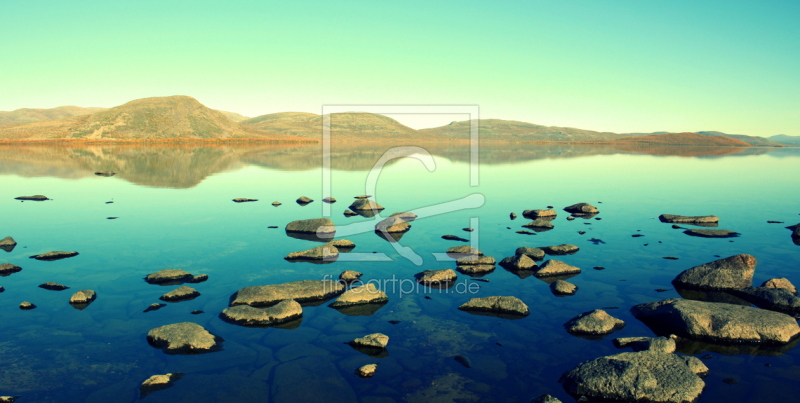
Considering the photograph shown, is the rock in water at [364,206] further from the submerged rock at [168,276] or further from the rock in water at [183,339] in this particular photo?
the rock in water at [183,339]

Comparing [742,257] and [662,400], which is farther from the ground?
[742,257]

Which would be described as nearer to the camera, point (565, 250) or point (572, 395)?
point (572, 395)

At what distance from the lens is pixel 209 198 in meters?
30.6

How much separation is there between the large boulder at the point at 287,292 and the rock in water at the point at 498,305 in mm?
3768

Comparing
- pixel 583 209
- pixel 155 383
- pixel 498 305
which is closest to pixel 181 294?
pixel 155 383

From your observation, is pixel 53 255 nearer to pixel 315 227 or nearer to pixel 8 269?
pixel 8 269

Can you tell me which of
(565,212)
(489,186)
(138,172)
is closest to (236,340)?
(565,212)

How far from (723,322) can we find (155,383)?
478 inches

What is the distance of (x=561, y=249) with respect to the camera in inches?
693

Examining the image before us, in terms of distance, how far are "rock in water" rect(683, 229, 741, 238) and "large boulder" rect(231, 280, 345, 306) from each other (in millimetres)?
16610

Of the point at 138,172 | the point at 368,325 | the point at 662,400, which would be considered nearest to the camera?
the point at 662,400

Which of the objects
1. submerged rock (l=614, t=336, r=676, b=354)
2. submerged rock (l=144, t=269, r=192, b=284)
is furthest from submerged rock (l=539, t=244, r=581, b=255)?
submerged rock (l=144, t=269, r=192, b=284)

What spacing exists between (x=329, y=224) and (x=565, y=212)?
44.7 feet

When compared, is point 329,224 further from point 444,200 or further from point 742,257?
point 742,257
